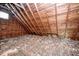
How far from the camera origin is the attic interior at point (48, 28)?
5.66ft

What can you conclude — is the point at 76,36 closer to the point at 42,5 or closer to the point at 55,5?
the point at 55,5

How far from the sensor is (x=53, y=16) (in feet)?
6.86

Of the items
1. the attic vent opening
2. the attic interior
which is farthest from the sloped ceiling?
the attic vent opening

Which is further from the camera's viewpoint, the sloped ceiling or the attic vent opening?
the attic vent opening

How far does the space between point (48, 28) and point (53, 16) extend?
1.44 ft

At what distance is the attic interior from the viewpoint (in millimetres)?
1725

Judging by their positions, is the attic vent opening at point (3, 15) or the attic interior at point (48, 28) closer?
the attic interior at point (48, 28)

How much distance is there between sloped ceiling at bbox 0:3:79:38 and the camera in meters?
1.82

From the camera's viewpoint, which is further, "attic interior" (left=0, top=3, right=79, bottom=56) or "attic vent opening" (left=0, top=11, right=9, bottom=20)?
"attic vent opening" (left=0, top=11, right=9, bottom=20)

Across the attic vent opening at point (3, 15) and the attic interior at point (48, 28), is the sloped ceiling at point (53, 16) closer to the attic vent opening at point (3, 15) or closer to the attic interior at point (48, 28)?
the attic interior at point (48, 28)

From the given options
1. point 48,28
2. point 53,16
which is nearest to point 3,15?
point 48,28

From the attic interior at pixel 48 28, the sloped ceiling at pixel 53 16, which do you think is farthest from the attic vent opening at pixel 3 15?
the sloped ceiling at pixel 53 16

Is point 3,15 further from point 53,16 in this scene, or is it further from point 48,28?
point 53,16

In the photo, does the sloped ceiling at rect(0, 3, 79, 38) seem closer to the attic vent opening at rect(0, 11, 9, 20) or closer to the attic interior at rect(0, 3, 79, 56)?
the attic interior at rect(0, 3, 79, 56)
